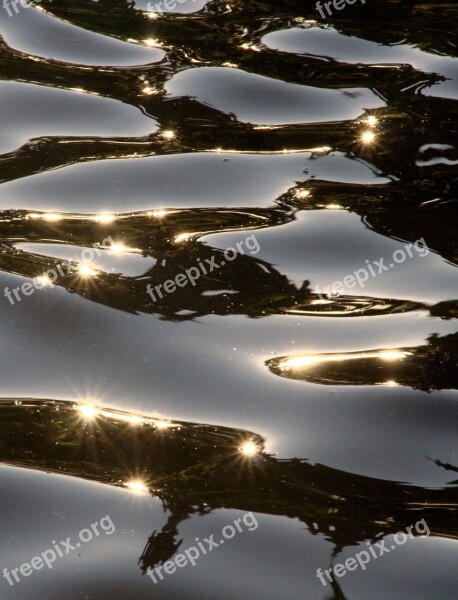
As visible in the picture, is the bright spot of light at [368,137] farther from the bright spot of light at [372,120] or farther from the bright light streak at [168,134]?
the bright light streak at [168,134]

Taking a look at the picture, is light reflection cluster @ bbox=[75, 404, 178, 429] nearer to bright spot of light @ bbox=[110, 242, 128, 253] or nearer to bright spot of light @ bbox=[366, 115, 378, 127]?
bright spot of light @ bbox=[110, 242, 128, 253]

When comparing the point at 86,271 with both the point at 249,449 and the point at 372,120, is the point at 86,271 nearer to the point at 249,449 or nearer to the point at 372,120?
the point at 249,449

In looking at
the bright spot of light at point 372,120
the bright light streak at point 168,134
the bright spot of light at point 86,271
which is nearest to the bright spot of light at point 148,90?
the bright light streak at point 168,134

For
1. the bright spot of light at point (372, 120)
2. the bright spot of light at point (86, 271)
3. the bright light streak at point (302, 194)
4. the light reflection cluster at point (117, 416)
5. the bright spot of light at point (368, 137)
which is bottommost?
the light reflection cluster at point (117, 416)

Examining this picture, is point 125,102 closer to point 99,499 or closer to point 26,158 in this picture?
point 26,158

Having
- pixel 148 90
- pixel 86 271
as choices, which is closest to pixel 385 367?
pixel 86 271

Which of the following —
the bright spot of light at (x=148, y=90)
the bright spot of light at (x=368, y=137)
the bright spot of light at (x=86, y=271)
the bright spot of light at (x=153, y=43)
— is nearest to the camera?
the bright spot of light at (x=86, y=271)
